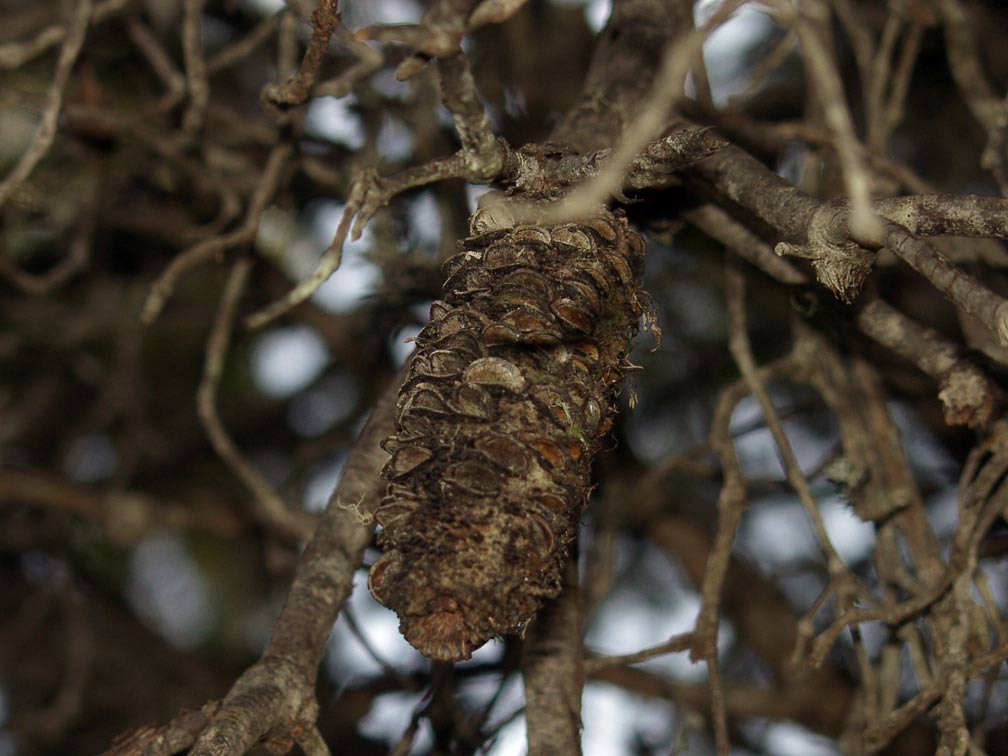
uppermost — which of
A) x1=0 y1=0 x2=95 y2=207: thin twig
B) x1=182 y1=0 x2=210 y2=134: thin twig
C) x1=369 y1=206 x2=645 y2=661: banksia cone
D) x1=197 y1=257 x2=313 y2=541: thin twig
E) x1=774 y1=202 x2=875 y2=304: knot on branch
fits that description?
x1=182 y1=0 x2=210 y2=134: thin twig

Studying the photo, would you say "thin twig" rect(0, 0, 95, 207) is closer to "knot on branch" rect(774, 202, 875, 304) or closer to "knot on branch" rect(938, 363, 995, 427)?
"knot on branch" rect(774, 202, 875, 304)

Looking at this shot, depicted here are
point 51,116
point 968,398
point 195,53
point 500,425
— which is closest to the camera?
point 500,425

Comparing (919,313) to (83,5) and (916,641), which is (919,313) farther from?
(83,5)

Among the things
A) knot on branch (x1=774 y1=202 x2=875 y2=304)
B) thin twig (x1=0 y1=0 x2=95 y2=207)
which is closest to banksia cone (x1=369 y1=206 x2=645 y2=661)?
knot on branch (x1=774 y1=202 x2=875 y2=304)

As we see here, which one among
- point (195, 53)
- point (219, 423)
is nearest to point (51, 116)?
point (195, 53)

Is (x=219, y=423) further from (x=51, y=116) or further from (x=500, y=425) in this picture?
(x=500, y=425)

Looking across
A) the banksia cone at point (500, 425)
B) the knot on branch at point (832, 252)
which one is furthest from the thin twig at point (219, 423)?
the knot on branch at point (832, 252)

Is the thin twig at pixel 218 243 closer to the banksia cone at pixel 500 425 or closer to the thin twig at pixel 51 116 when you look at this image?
the thin twig at pixel 51 116
